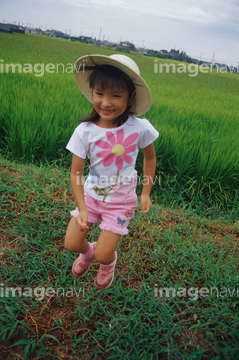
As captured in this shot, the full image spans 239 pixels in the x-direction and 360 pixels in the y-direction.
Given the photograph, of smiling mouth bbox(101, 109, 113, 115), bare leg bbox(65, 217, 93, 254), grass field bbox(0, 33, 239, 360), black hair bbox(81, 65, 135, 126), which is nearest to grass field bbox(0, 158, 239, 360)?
grass field bbox(0, 33, 239, 360)

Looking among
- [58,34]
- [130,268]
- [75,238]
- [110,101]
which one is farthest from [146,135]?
[58,34]

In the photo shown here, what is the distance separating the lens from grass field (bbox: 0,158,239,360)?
1.34 meters

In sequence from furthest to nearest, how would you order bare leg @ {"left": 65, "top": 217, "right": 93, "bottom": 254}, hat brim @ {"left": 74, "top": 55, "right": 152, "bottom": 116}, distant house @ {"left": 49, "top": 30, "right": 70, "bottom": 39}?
distant house @ {"left": 49, "top": 30, "right": 70, "bottom": 39} → bare leg @ {"left": 65, "top": 217, "right": 93, "bottom": 254} → hat brim @ {"left": 74, "top": 55, "right": 152, "bottom": 116}

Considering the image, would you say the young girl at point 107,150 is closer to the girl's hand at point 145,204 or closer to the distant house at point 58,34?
the girl's hand at point 145,204

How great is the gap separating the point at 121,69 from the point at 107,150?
38 centimetres

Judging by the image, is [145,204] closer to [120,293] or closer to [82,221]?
[82,221]

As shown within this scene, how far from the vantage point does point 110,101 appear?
1.25 m

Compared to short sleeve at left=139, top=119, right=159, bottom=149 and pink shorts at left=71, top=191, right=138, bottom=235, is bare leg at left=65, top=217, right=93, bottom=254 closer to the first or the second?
pink shorts at left=71, top=191, right=138, bottom=235

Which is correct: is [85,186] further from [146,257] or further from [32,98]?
[32,98]

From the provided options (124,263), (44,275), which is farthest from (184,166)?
(44,275)

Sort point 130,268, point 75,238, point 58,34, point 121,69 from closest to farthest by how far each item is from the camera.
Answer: point 121,69, point 75,238, point 130,268, point 58,34

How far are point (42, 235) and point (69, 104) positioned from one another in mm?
→ 2443

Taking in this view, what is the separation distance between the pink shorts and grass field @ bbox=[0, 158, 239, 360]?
43cm

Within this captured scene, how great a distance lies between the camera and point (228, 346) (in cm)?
137
